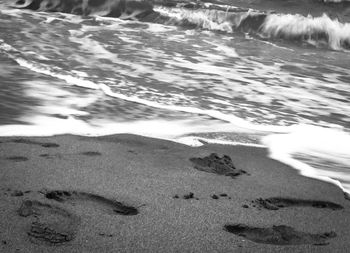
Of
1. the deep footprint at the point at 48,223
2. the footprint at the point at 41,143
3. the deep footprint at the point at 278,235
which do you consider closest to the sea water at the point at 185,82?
the footprint at the point at 41,143

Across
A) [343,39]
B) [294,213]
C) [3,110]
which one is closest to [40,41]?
[3,110]

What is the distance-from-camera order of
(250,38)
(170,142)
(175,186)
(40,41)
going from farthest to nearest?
(250,38) → (40,41) → (170,142) → (175,186)

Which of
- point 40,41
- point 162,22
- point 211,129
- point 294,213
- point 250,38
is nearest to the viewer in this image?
point 294,213

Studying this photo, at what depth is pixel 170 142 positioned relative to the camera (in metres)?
3.67

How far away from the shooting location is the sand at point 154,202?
6.66 feet

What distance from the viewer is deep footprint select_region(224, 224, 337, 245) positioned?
2.17 metres

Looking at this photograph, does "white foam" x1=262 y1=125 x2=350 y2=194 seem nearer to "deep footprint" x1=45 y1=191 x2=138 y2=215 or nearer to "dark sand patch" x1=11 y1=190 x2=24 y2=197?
"deep footprint" x1=45 y1=191 x2=138 y2=215

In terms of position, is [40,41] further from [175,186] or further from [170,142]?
[175,186]

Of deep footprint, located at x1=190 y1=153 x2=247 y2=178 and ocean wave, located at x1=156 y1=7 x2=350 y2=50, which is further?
ocean wave, located at x1=156 y1=7 x2=350 y2=50

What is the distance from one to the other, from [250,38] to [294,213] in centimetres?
962

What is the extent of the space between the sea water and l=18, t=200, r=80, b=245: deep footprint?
1.33 metres

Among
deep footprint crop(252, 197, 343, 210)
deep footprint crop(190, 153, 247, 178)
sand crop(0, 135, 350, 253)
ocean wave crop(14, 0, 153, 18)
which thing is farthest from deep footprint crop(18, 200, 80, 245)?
ocean wave crop(14, 0, 153, 18)

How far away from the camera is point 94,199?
2.40m

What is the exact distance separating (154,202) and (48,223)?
54 centimetres
